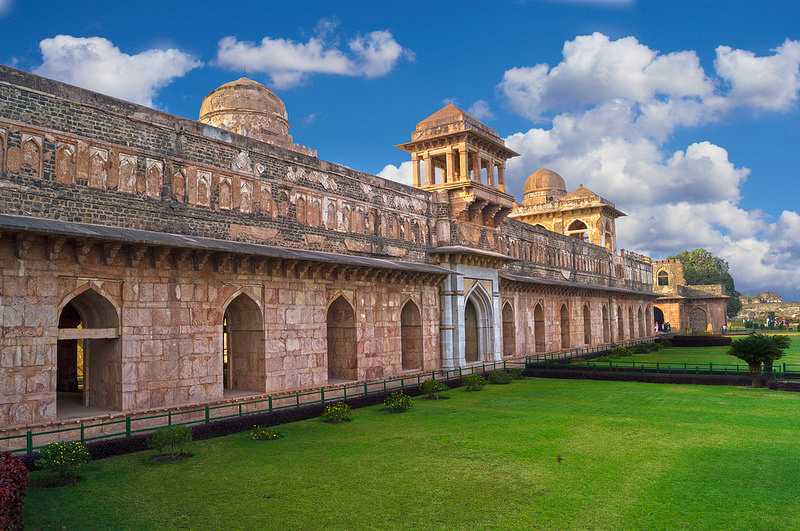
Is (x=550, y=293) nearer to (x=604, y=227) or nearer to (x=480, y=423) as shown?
(x=604, y=227)

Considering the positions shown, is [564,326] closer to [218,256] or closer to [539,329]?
[539,329]

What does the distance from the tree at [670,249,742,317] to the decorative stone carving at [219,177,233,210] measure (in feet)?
288

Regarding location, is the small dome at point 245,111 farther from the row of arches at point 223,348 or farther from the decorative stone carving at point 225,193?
the row of arches at point 223,348

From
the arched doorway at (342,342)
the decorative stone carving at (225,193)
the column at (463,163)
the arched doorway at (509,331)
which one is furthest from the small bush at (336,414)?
the arched doorway at (509,331)

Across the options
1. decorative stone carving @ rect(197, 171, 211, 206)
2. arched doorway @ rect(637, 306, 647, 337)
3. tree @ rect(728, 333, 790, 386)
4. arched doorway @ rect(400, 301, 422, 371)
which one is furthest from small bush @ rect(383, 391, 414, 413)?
arched doorway @ rect(637, 306, 647, 337)

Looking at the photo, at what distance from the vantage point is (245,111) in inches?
1000

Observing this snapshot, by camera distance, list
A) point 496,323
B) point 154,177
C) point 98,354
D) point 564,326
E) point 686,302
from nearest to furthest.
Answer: point 98,354
point 154,177
point 496,323
point 564,326
point 686,302

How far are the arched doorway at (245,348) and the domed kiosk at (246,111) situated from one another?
9.66 metres

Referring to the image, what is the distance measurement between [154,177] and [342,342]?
871 centimetres

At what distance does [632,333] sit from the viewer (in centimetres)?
5206

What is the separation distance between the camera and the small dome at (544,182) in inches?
2127

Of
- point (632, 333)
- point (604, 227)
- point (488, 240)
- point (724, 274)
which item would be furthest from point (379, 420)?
point (724, 274)

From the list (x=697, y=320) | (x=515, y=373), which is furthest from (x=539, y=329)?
(x=697, y=320)

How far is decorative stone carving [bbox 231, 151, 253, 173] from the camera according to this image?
17.7 metres
